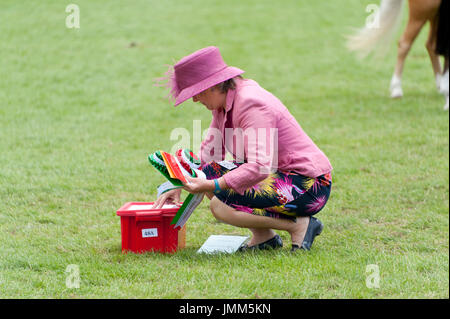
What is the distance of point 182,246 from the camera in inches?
160

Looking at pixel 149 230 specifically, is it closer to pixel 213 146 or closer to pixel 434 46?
pixel 213 146

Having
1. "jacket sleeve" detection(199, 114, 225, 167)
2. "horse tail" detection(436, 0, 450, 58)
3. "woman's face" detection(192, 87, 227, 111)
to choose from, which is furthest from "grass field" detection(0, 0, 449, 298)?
"woman's face" detection(192, 87, 227, 111)

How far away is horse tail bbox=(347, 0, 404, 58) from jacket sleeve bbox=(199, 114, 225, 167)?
190 inches

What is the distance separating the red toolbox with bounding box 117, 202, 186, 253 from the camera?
3.85 meters

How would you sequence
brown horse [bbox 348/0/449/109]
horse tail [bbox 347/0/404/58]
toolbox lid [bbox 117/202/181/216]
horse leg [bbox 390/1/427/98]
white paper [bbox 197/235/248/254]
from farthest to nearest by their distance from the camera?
1. horse tail [bbox 347/0/404/58]
2. horse leg [bbox 390/1/427/98]
3. brown horse [bbox 348/0/449/109]
4. white paper [bbox 197/235/248/254]
5. toolbox lid [bbox 117/202/181/216]

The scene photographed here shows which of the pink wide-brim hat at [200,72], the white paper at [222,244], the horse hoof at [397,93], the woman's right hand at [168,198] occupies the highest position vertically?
the pink wide-brim hat at [200,72]

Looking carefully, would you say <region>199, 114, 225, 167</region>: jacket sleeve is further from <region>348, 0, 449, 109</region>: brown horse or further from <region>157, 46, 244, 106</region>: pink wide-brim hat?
<region>348, 0, 449, 109</region>: brown horse

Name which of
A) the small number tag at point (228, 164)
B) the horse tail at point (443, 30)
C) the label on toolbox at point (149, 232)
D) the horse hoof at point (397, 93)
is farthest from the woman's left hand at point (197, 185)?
the horse hoof at point (397, 93)

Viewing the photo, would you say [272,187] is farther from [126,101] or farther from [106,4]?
[106,4]

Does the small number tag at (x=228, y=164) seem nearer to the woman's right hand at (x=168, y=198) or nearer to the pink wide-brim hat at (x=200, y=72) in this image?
the woman's right hand at (x=168, y=198)

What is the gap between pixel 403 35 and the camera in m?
8.05

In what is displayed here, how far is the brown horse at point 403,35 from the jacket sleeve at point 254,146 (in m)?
4.63

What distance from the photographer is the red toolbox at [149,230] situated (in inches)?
152

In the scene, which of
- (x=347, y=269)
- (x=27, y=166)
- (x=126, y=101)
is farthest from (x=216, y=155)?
(x=126, y=101)
